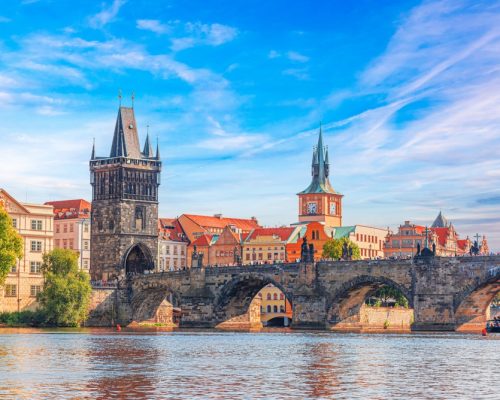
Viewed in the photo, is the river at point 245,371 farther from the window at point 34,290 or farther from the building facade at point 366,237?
the building facade at point 366,237

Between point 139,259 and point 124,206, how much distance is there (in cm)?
780

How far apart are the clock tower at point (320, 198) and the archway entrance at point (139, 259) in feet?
181

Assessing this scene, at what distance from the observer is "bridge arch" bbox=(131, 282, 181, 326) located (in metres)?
133

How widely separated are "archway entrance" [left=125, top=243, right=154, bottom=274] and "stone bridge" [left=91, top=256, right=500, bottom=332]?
5.14 m

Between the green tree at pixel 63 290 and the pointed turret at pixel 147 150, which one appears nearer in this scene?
the green tree at pixel 63 290

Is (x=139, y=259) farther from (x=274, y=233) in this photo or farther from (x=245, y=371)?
(x=245, y=371)

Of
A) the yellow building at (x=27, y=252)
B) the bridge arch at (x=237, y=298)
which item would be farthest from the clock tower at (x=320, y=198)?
the yellow building at (x=27, y=252)

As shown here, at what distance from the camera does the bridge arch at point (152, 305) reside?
13288cm

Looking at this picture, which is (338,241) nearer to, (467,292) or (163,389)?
(467,292)

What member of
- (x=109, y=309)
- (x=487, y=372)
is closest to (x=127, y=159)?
(x=109, y=309)

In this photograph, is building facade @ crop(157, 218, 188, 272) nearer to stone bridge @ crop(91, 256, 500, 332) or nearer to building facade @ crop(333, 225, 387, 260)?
building facade @ crop(333, 225, 387, 260)

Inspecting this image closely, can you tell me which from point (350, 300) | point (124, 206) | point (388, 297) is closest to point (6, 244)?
point (350, 300)

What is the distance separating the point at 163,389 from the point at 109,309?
305 feet

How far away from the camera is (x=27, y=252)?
118 m
